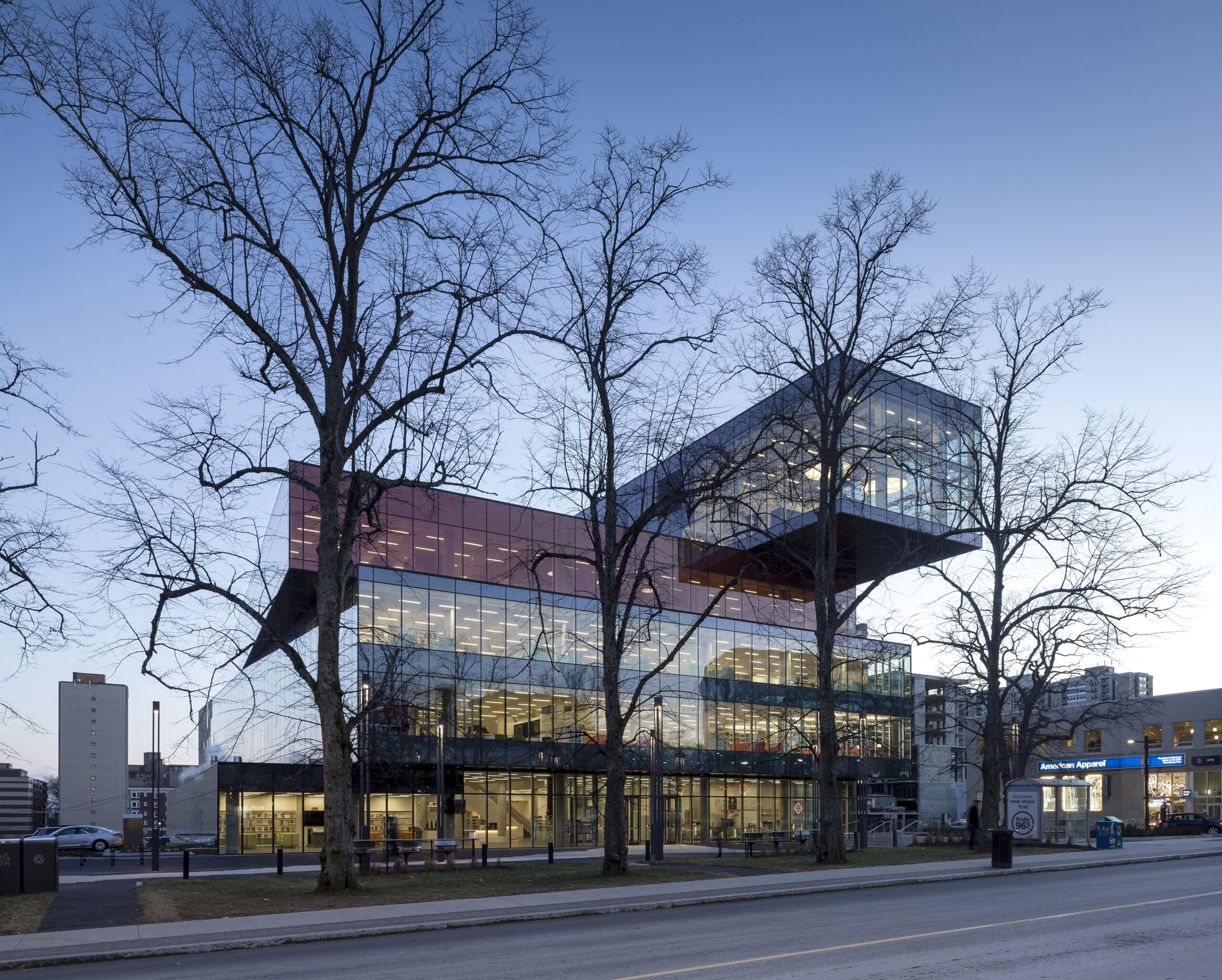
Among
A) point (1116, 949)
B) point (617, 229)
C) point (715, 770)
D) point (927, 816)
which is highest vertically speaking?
point (617, 229)

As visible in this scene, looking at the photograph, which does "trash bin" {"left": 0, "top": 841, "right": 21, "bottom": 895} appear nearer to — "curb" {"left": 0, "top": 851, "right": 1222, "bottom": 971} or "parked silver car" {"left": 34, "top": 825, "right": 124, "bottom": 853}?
"curb" {"left": 0, "top": 851, "right": 1222, "bottom": 971}

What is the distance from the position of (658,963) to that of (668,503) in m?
16.2

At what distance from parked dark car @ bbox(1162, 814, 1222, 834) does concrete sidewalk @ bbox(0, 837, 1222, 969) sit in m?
44.5

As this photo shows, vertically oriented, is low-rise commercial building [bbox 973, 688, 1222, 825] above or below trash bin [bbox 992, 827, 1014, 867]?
below

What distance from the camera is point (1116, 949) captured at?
1139cm

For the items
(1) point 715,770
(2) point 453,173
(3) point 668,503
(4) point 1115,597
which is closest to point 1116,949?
(3) point 668,503

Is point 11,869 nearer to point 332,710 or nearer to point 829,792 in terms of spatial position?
point 332,710

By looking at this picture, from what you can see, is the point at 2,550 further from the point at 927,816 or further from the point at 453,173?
the point at 927,816

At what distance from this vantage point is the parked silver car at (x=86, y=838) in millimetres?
53656

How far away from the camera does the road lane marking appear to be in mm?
10477

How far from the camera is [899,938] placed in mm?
12555

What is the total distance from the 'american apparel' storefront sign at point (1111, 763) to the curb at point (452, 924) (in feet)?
250

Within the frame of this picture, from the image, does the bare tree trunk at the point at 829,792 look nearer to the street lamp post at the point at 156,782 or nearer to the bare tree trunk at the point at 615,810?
the bare tree trunk at the point at 615,810

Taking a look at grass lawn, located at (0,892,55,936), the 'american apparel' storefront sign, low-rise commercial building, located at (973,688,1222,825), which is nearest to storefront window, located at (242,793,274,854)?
grass lawn, located at (0,892,55,936)
